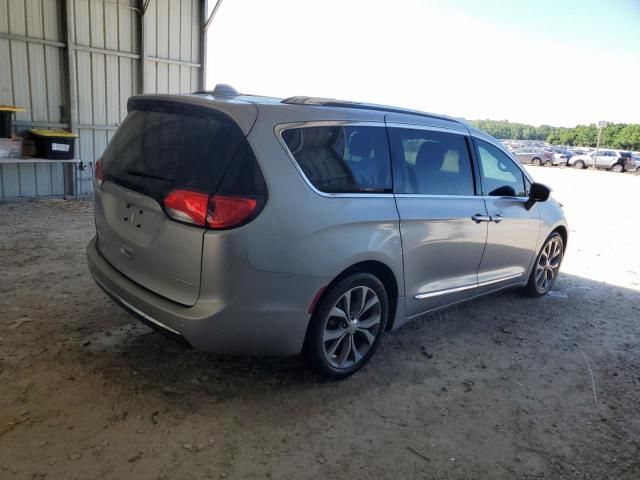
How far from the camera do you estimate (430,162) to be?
3.68 metres

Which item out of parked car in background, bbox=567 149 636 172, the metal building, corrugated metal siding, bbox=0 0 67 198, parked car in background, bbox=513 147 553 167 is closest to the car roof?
→ the metal building

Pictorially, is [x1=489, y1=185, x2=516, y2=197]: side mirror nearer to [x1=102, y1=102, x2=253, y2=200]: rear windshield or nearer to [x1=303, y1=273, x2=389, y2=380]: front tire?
[x1=303, y1=273, x2=389, y2=380]: front tire

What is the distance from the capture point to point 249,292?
261 centimetres

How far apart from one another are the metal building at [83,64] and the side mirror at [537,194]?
7657 millimetres

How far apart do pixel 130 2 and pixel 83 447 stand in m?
9.32

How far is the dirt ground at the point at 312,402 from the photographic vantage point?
2479 millimetres

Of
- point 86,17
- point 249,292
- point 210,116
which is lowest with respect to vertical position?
point 249,292

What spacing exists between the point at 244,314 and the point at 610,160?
36.7 metres

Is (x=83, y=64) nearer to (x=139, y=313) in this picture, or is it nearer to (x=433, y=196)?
(x=139, y=313)

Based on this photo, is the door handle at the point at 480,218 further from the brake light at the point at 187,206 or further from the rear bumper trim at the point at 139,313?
the rear bumper trim at the point at 139,313

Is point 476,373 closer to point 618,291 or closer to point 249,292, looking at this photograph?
point 249,292

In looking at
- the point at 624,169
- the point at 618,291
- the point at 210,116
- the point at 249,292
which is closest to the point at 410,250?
the point at 249,292

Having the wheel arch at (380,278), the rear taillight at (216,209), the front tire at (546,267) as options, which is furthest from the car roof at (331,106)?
the front tire at (546,267)

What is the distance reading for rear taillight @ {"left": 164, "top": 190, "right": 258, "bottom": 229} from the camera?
2510mm
